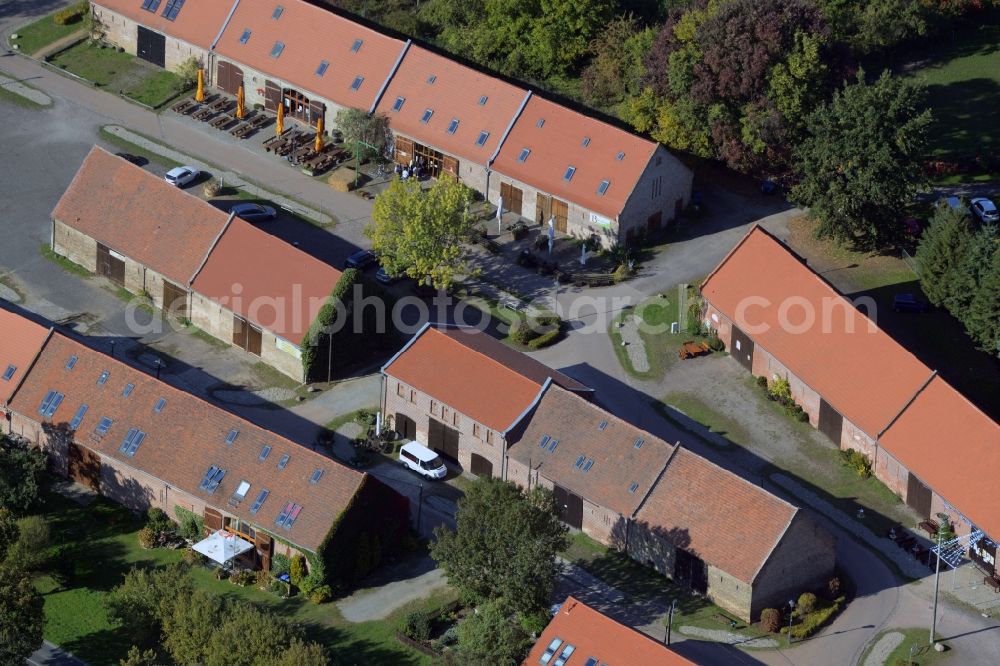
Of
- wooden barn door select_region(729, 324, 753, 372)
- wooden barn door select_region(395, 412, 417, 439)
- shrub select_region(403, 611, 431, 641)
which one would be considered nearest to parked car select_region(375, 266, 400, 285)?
wooden barn door select_region(395, 412, 417, 439)

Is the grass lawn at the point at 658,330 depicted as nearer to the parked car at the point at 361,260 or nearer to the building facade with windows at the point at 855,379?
the building facade with windows at the point at 855,379

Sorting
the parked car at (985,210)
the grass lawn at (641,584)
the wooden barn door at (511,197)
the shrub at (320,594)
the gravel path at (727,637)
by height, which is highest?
the parked car at (985,210)

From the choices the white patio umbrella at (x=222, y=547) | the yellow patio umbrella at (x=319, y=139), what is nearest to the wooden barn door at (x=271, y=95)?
the yellow patio umbrella at (x=319, y=139)

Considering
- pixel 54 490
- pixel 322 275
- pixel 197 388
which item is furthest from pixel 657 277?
pixel 54 490

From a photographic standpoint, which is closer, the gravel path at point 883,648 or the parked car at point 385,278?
the gravel path at point 883,648

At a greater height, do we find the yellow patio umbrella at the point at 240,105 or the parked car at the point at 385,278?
the yellow patio umbrella at the point at 240,105

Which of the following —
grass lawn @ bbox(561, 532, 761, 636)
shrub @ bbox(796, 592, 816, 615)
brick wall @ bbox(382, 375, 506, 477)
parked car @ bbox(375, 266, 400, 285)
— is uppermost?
parked car @ bbox(375, 266, 400, 285)

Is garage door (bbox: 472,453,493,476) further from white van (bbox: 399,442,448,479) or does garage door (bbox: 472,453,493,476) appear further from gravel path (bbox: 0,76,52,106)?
gravel path (bbox: 0,76,52,106)
